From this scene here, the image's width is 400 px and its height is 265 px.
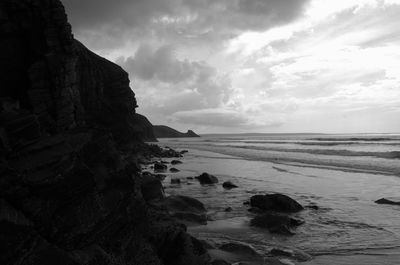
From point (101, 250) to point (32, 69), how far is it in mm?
6521

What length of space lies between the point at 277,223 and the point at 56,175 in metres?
11.9

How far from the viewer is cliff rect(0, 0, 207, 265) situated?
700 cm

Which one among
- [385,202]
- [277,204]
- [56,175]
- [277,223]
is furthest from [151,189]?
[385,202]

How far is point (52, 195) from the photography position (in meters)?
7.50

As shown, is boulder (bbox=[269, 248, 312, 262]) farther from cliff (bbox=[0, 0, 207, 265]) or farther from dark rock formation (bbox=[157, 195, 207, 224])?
dark rock formation (bbox=[157, 195, 207, 224])

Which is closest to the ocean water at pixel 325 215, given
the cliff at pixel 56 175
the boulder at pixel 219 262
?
the boulder at pixel 219 262

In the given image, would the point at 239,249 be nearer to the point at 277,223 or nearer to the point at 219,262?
the point at 219,262

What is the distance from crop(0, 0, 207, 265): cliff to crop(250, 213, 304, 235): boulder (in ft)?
18.0

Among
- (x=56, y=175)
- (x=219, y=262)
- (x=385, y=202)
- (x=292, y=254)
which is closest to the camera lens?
(x=56, y=175)

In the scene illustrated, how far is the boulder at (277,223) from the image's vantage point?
16406mm

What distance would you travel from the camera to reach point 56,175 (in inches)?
299

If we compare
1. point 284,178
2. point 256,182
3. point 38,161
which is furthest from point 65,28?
point 284,178

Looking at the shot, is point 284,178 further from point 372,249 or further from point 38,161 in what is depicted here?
point 38,161

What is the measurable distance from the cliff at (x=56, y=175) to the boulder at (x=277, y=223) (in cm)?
549
